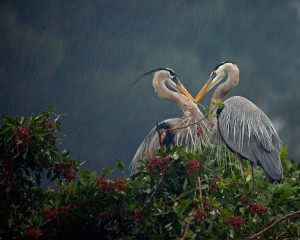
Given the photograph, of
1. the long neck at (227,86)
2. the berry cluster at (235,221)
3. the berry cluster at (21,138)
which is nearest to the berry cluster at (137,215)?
the berry cluster at (235,221)

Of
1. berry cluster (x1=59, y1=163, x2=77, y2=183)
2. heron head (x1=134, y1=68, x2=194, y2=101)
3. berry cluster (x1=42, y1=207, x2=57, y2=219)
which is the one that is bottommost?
berry cluster (x1=42, y1=207, x2=57, y2=219)

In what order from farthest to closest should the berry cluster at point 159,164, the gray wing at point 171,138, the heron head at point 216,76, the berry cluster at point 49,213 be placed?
the heron head at point 216,76
the gray wing at point 171,138
the berry cluster at point 159,164
the berry cluster at point 49,213

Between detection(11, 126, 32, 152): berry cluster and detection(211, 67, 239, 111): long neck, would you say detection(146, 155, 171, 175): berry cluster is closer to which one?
detection(11, 126, 32, 152): berry cluster

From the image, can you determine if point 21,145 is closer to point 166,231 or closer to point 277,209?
point 166,231

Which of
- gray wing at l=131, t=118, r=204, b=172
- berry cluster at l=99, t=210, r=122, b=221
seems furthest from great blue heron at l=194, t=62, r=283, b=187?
berry cluster at l=99, t=210, r=122, b=221

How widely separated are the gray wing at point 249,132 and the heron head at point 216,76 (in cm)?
152

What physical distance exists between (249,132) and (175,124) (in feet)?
4.47

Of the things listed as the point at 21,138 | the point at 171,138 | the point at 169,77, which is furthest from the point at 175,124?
the point at 21,138

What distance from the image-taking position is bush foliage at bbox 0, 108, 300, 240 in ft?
6.64

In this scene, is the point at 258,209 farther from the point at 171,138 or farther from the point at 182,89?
the point at 182,89

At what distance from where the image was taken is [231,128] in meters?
4.06

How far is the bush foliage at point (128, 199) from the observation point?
203cm

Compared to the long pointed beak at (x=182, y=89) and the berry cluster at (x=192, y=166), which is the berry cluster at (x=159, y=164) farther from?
the long pointed beak at (x=182, y=89)

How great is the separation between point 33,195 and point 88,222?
0.43 meters
